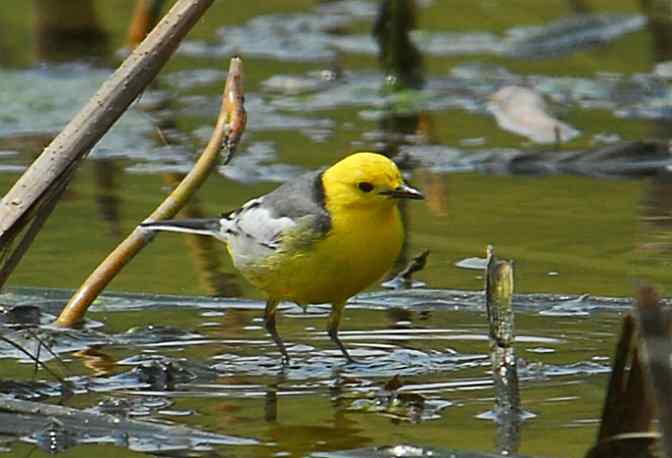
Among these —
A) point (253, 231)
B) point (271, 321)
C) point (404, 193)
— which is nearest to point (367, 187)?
point (404, 193)

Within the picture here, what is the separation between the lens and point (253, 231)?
22.1ft

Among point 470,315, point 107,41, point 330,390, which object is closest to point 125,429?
point 330,390

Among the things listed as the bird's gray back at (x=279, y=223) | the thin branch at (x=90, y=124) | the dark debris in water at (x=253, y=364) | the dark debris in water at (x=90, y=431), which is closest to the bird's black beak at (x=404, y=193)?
the bird's gray back at (x=279, y=223)

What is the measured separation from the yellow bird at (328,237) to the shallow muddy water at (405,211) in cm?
19

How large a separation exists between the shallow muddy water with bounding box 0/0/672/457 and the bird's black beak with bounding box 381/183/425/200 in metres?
0.46

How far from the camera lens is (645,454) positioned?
14.9 feet

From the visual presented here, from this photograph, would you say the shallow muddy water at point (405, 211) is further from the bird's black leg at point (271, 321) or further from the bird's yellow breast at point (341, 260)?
the bird's yellow breast at point (341, 260)

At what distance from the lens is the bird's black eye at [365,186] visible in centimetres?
661

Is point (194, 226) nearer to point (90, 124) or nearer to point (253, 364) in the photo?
point (253, 364)

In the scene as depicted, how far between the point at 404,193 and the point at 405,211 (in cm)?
243

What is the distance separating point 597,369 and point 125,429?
160 cm

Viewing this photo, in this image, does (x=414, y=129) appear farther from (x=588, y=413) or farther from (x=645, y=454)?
(x=645, y=454)

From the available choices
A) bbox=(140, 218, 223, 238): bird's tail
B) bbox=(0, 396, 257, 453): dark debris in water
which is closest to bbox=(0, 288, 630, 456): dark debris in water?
bbox=(0, 396, 257, 453): dark debris in water

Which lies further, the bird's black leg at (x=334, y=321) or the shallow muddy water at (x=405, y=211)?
the bird's black leg at (x=334, y=321)
